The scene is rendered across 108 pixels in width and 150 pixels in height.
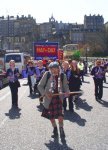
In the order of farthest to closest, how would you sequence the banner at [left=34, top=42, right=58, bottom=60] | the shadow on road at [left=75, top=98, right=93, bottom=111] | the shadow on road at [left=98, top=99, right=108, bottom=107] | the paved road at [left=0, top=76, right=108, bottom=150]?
1. the banner at [left=34, top=42, right=58, bottom=60]
2. the shadow on road at [left=98, top=99, right=108, bottom=107]
3. the shadow on road at [left=75, top=98, right=93, bottom=111]
4. the paved road at [left=0, top=76, right=108, bottom=150]

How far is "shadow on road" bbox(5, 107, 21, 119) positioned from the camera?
13852 mm

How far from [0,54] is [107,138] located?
1610 inches

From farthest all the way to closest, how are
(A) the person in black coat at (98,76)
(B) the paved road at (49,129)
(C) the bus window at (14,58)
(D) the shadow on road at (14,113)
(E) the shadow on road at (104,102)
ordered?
(C) the bus window at (14,58)
(A) the person in black coat at (98,76)
(E) the shadow on road at (104,102)
(D) the shadow on road at (14,113)
(B) the paved road at (49,129)

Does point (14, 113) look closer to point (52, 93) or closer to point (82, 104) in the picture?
point (82, 104)

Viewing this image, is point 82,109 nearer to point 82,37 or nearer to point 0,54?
point 0,54

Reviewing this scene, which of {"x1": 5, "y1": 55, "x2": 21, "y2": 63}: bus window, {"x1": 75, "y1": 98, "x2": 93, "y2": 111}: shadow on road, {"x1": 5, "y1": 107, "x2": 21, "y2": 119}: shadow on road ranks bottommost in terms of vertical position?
{"x1": 75, "y1": 98, "x2": 93, "y2": 111}: shadow on road

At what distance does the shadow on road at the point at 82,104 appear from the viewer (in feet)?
51.8

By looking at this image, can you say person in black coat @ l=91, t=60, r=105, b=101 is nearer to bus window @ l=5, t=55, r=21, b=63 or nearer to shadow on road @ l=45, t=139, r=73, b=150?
shadow on road @ l=45, t=139, r=73, b=150

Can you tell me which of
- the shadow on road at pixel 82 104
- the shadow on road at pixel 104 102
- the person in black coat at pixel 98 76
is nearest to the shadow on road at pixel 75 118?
the shadow on road at pixel 82 104

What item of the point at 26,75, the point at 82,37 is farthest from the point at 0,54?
the point at 82,37

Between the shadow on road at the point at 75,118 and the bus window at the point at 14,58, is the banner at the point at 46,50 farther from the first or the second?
the shadow on road at the point at 75,118

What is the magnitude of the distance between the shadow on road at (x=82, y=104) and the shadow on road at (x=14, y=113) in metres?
2.27

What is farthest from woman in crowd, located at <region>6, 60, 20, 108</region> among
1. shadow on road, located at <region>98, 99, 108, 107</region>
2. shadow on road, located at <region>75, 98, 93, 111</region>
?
shadow on road, located at <region>98, 99, 108, 107</region>

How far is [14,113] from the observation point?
14617mm
